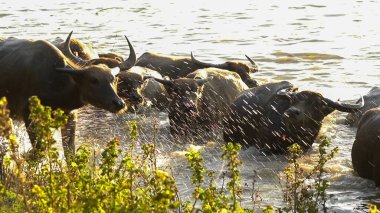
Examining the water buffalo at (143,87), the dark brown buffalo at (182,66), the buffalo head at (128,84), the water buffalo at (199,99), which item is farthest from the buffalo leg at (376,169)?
the dark brown buffalo at (182,66)

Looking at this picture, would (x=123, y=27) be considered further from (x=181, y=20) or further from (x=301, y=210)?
(x=301, y=210)

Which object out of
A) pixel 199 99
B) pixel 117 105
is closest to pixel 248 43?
pixel 199 99

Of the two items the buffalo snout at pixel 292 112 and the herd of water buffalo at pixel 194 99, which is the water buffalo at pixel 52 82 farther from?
the buffalo snout at pixel 292 112

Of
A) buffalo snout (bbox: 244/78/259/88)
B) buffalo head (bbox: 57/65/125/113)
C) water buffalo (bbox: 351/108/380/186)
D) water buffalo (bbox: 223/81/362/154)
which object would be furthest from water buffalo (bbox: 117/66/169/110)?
water buffalo (bbox: 351/108/380/186)

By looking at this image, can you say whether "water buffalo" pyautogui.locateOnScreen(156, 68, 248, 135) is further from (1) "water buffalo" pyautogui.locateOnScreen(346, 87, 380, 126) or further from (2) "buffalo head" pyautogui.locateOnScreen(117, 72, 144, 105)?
(1) "water buffalo" pyautogui.locateOnScreen(346, 87, 380, 126)

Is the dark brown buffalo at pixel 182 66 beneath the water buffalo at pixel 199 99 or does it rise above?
beneath

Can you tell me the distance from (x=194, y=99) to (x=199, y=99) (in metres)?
0.45

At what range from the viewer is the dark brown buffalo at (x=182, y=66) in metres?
14.8

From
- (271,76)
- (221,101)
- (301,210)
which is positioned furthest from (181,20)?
(301,210)

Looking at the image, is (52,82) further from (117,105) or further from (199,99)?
(199,99)

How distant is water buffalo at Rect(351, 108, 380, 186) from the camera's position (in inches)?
357

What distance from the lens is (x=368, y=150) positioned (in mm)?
9258

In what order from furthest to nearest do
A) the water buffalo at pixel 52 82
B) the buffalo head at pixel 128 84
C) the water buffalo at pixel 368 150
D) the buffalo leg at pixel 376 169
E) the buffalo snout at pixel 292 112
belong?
the buffalo head at pixel 128 84 → the buffalo snout at pixel 292 112 → the water buffalo at pixel 52 82 → the water buffalo at pixel 368 150 → the buffalo leg at pixel 376 169

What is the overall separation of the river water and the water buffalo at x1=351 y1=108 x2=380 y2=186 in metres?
0.16
